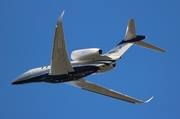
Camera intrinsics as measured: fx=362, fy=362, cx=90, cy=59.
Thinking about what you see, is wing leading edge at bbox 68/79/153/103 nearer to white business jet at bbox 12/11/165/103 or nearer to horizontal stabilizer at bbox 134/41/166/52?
white business jet at bbox 12/11/165/103

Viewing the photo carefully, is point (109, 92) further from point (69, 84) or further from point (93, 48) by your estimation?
point (93, 48)

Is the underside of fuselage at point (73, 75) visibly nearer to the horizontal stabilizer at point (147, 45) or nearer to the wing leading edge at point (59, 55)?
the wing leading edge at point (59, 55)

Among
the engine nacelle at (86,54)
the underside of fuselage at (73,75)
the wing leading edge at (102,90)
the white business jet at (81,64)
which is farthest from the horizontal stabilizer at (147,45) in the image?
the underside of fuselage at (73,75)

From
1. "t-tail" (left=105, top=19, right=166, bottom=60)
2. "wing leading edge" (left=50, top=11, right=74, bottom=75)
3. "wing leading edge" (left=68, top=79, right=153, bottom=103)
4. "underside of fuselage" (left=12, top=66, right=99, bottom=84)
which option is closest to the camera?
"wing leading edge" (left=50, top=11, right=74, bottom=75)

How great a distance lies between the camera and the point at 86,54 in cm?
3541

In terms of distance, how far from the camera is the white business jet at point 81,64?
31.3 meters

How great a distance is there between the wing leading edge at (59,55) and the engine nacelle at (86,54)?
195 centimetres

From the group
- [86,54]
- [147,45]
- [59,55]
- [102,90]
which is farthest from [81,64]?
[147,45]

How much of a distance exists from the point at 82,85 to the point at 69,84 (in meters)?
1.52

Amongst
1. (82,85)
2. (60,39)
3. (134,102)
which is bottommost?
(134,102)

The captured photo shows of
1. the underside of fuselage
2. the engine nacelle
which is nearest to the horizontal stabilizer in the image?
the engine nacelle

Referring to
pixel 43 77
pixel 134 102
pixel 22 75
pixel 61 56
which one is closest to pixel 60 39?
pixel 61 56

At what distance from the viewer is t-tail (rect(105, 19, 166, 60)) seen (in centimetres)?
3928

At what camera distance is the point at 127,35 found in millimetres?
43344
